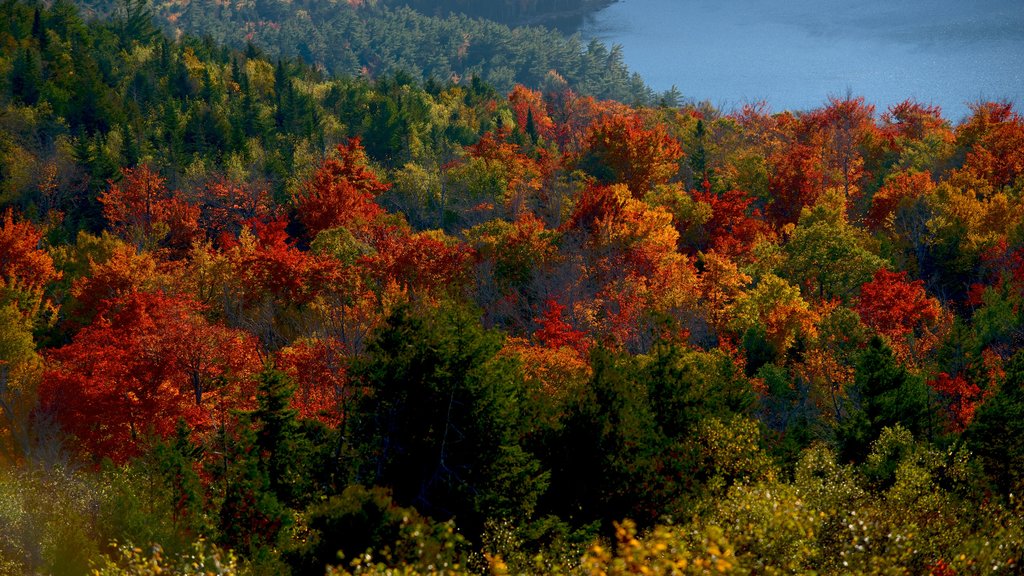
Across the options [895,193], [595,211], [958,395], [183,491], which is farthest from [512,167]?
[183,491]

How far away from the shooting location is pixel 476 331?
32094 millimetres

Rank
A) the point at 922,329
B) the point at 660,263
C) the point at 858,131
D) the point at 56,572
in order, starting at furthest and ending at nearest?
1. the point at 858,131
2. the point at 660,263
3. the point at 922,329
4. the point at 56,572

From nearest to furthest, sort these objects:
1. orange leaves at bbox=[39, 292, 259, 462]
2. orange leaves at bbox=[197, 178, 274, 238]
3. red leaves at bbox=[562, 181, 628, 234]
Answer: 1. orange leaves at bbox=[39, 292, 259, 462]
2. red leaves at bbox=[562, 181, 628, 234]
3. orange leaves at bbox=[197, 178, 274, 238]

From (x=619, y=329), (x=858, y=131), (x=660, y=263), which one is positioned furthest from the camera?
(x=858, y=131)

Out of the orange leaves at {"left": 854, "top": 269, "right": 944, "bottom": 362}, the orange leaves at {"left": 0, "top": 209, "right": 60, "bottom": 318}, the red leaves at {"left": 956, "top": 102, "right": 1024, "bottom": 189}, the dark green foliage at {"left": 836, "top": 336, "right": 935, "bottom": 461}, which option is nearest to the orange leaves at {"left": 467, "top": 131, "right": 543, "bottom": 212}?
the orange leaves at {"left": 854, "top": 269, "right": 944, "bottom": 362}

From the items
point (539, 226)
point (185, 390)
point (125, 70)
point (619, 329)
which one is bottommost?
point (185, 390)

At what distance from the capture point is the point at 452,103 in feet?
454

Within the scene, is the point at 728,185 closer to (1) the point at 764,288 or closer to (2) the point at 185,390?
(1) the point at 764,288

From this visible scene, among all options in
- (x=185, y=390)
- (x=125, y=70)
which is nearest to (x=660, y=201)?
(x=185, y=390)

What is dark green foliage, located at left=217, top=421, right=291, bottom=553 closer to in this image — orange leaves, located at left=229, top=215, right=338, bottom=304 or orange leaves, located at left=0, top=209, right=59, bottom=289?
orange leaves, located at left=229, top=215, right=338, bottom=304

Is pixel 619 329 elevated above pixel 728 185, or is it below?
below

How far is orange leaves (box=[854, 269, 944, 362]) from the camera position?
2382 inches

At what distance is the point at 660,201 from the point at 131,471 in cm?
5973

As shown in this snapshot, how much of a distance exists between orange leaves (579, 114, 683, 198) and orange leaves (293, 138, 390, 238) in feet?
79.4
